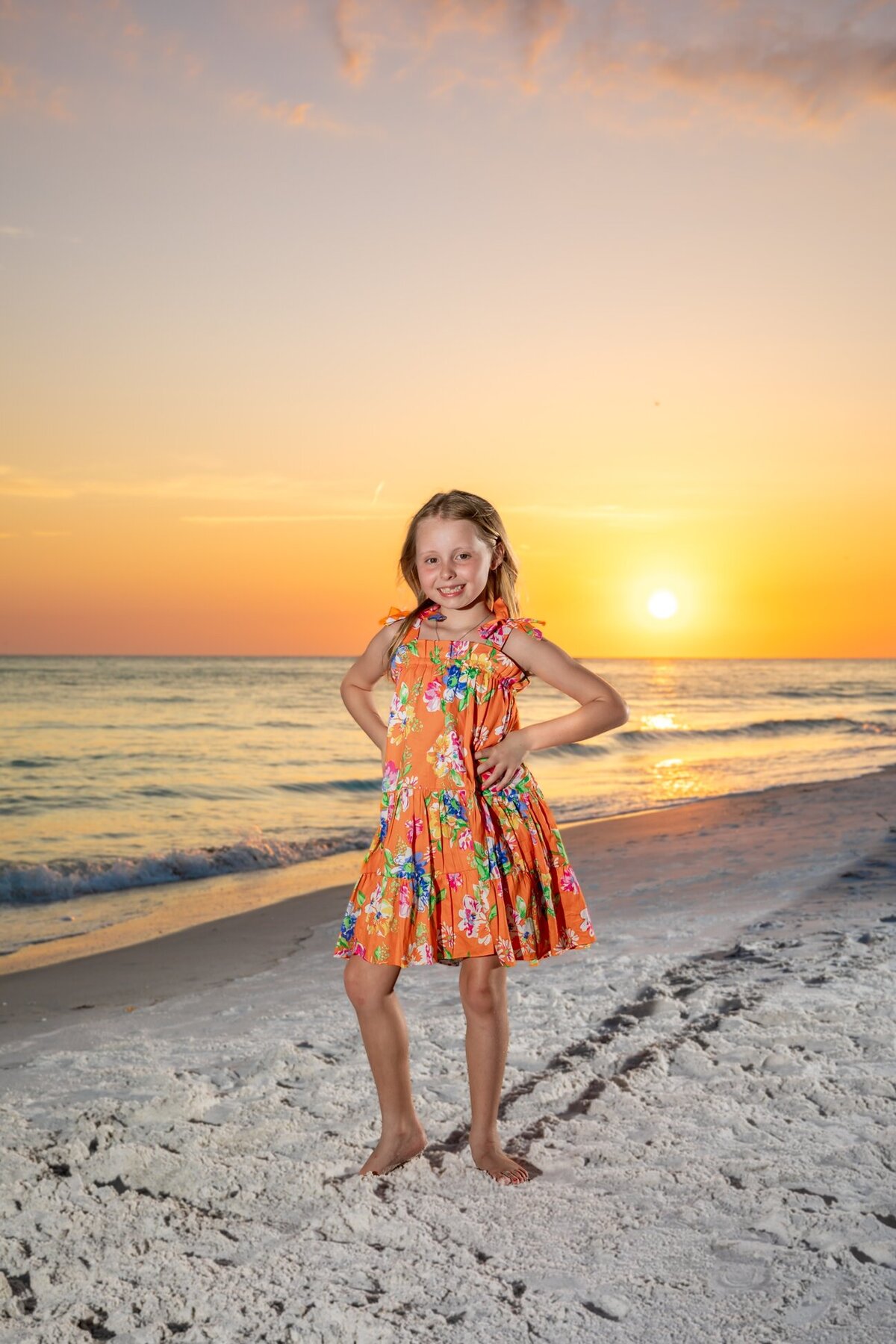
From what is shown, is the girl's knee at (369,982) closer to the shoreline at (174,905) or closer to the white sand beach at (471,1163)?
the white sand beach at (471,1163)

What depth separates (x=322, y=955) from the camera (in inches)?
224

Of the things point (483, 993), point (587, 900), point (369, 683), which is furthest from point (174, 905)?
point (483, 993)

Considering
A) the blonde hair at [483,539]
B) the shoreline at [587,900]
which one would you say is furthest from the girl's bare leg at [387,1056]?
the shoreline at [587,900]

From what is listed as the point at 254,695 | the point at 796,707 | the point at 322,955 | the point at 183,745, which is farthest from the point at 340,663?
the point at 322,955

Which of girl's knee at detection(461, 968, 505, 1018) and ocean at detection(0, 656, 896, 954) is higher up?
girl's knee at detection(461, 968, 505, 1018)

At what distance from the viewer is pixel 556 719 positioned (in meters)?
2.68

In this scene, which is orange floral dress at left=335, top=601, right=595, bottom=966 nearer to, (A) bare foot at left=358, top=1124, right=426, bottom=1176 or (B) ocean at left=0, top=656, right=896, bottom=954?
(A) bare foot at left=358, top=1124, right=426, bottom=1176

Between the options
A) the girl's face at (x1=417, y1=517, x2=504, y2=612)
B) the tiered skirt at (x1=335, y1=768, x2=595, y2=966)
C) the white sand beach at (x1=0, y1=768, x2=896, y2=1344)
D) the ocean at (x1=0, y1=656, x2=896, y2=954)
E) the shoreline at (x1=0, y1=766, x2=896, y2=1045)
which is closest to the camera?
the white sand beach at (x1=0, y1=768, x2=896, y2=1344)

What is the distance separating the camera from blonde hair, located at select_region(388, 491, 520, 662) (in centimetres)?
298

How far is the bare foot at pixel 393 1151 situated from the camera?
9.20 feet

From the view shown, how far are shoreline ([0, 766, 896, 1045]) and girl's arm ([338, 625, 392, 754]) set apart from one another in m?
2.37

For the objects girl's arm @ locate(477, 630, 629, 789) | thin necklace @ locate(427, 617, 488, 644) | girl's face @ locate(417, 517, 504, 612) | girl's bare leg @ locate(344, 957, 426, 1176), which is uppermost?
girl's face @ locate(417, 517, 504, 612)

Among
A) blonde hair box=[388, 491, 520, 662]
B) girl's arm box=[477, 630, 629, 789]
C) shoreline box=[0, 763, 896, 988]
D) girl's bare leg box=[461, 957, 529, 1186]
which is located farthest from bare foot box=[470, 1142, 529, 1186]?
shoreline box=[0, 763, 896, 988]

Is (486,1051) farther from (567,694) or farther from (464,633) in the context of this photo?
(464,633)
